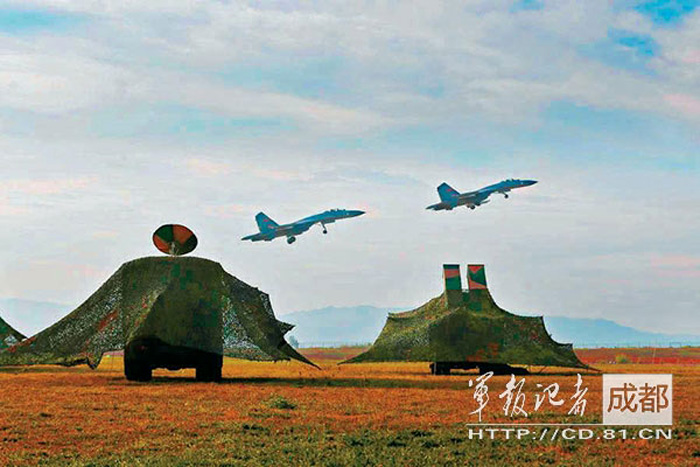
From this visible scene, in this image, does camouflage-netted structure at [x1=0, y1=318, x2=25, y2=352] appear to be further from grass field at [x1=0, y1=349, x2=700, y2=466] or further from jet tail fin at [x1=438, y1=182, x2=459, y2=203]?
jet tail fin at [x1=438, y1=182, x2=459, y2=203]

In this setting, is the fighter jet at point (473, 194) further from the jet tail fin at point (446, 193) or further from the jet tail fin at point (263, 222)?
the jet tail fin at point (263, 222)

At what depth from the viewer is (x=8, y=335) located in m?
51.0

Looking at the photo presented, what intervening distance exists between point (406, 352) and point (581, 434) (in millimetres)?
25595

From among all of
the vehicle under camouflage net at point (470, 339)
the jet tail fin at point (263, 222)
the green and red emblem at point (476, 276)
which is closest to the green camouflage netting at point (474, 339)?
the vehicle under camouflage net at point (470, 339)

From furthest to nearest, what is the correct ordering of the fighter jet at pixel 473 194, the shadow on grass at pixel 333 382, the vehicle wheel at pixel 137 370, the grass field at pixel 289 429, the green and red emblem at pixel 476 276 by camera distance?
the fighter jet at pixel 473 194
the green and red emblem at pixel 476 276
the vehicle wheel at pixel 137 370
the shadow on grass at pixel 333 382
the grass field at pixel 289 429

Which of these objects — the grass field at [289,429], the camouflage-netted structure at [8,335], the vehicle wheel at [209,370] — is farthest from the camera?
the camouflage-netted structure at [8,335]

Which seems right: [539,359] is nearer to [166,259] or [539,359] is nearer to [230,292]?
[230,292]

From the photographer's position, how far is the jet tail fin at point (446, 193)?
283 feet

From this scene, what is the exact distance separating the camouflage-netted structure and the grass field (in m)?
22.1

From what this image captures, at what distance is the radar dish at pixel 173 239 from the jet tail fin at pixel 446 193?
52.3 meters

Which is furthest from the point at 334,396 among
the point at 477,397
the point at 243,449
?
the point at 243,449

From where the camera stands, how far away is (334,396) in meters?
26.9

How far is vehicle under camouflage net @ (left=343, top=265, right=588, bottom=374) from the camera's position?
42.5 metres

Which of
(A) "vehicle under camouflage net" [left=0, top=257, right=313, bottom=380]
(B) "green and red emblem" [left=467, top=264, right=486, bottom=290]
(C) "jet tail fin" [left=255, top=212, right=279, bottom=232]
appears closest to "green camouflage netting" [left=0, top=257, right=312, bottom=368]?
(A) "vehicle under camouflage net" [left=0, top=257, right=313, bottom=380]
